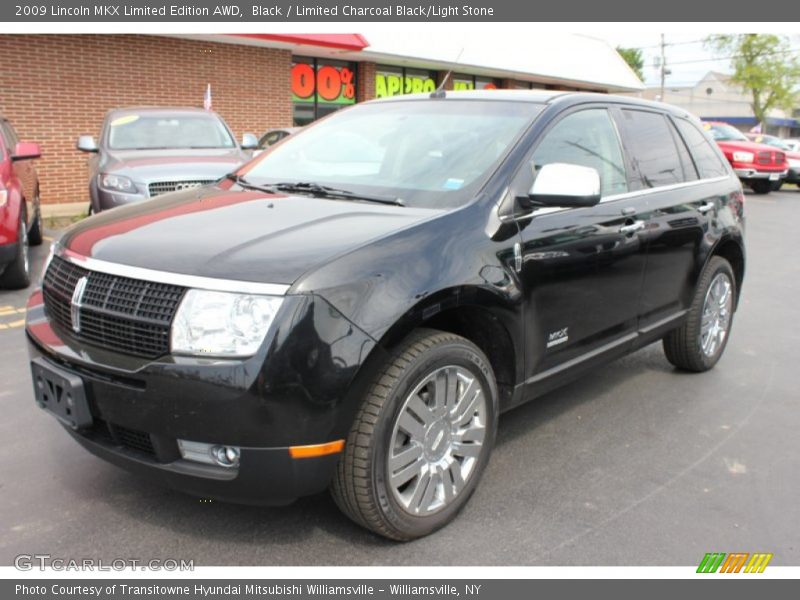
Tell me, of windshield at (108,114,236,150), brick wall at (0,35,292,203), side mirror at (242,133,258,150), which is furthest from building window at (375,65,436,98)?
side mirror at (242,133,258,150)

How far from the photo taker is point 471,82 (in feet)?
75.0

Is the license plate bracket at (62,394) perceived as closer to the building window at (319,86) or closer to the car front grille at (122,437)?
the car front grille at (122,437)

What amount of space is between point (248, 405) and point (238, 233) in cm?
73

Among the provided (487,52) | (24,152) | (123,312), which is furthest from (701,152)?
(487,52)

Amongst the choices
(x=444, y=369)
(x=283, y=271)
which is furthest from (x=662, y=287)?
(x=283, y=271)

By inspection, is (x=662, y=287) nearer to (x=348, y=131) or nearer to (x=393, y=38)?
(x=348, y=131)

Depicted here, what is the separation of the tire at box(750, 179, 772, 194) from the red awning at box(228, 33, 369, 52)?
39.1 ft

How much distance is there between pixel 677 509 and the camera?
3.27 metres

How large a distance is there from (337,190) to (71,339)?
1337mm

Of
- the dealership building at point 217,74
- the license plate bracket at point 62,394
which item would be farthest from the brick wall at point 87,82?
the license plate bracket at point 62,394

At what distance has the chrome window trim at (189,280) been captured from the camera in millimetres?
2457

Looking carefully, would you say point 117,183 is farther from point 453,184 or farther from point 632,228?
point 632,228

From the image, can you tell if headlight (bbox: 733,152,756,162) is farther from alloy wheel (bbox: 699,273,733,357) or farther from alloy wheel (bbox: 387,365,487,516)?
alloy wheel (bbox: 387,365,487,516)

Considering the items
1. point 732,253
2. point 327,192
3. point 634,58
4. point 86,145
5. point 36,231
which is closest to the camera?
point 327,192
